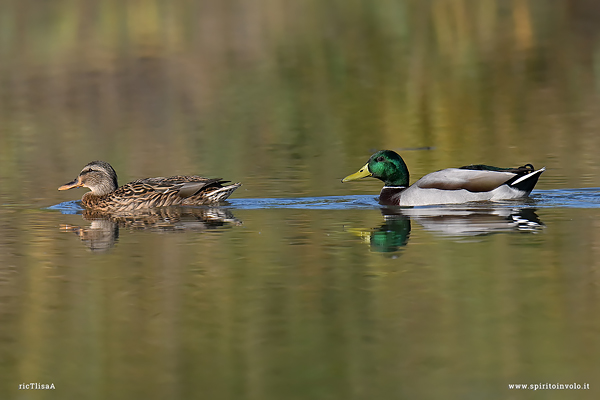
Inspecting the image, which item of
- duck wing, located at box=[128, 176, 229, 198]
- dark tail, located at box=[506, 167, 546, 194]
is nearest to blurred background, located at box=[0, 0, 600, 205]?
duck wing, located at box=[128, 176, 229, 198]

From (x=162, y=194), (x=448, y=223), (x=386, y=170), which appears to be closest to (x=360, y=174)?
(x=386, y=170)

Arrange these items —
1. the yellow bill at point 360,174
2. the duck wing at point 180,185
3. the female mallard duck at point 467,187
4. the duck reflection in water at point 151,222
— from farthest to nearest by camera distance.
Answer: the yellow bill at point 360,174 < the duck wing at point 180,185 < the female mallard duck at point 467,187 < the duck reflection in water at point 151,222

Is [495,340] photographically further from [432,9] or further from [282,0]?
[282,0]

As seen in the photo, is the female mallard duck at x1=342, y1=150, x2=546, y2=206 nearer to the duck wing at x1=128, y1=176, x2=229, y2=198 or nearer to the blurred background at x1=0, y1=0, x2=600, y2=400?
the blurred background at x1=0, y1=0, x2=600, y2=400

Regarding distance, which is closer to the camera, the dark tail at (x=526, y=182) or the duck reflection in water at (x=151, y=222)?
the duck reflection in water at (x=151, y=222)

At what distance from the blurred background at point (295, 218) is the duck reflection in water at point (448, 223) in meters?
0.15

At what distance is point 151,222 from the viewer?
11.6 m

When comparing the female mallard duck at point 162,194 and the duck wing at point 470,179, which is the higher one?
the female mallard duck at point 162,194

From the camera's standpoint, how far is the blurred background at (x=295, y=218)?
6.03 m

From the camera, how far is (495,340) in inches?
247

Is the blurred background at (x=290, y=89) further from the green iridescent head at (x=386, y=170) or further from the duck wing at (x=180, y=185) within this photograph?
the duck wing at (x=180, y=185)

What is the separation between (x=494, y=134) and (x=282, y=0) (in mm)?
24711

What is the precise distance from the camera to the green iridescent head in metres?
13.1

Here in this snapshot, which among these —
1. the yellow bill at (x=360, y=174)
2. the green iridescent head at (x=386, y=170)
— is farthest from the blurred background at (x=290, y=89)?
the green iridescent head at (x=386, y=170)
